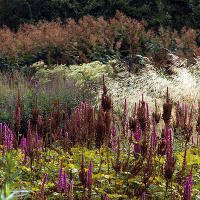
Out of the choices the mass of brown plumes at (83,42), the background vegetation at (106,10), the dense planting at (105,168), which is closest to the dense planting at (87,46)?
the mass of brown plumes at (83,42)

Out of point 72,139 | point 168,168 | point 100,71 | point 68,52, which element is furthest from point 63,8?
point 168,168

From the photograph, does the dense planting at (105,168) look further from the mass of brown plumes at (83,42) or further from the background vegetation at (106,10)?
the background vegetation at (106,10)

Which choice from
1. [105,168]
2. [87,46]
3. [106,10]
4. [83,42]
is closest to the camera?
[105,168]

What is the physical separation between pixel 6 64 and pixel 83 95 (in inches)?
185

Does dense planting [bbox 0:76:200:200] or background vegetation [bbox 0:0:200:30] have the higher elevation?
background vegetation [bbox 0:0:200:30]

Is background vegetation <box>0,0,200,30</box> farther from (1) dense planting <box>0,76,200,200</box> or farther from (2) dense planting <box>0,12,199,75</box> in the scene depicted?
(1) dense planting <box>0,76,200,200</box>

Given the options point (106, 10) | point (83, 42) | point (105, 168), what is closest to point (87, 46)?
point (83, 42)

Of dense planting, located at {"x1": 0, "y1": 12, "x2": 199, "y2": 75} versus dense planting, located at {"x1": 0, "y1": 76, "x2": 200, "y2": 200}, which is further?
dense planting, located at {"x1": 0, "y1": 12, "x2": 199, "y2": 75}

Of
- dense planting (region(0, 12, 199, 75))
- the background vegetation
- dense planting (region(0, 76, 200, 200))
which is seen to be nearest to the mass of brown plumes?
dense planting (region(0, 12, 199, 75))

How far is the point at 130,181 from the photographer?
2.14m

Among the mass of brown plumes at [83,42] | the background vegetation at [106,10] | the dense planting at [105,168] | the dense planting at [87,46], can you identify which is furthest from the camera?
the background vegetation at [106,10]

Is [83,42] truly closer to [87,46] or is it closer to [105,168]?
[87,46]

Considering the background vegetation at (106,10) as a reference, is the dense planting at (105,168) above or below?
below

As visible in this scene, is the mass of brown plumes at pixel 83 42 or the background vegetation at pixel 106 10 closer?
the mass of brown plumes at pixel 83 42
